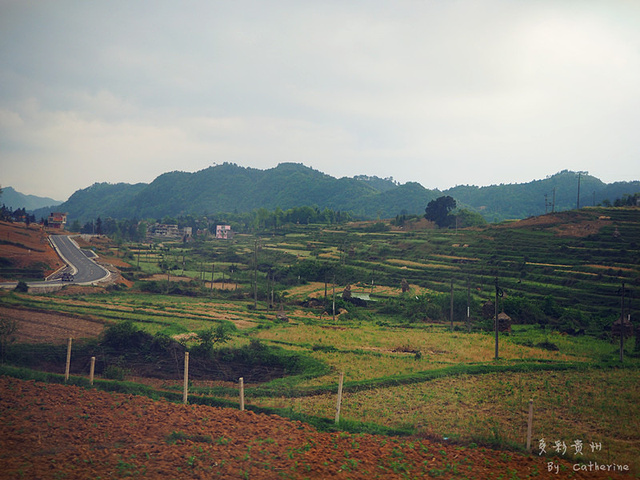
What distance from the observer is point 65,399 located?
440 inches

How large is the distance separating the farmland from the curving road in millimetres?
3071

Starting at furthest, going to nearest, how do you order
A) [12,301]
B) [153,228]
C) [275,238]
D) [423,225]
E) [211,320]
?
[153,228], [275,238], [423,225], [211,320], [12,301]

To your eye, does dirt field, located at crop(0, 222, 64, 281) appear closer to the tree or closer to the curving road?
the curving road

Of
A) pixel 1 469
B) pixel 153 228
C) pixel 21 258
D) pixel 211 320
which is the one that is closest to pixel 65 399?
pixel 1 469

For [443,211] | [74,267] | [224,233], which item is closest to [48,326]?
[74,267]

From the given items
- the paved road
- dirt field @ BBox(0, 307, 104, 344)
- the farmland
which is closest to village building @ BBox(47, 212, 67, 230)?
the paved road

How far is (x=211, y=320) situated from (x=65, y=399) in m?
18.4

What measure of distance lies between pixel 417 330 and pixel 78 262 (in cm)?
3867

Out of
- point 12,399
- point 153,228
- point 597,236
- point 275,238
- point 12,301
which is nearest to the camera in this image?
point 12,399

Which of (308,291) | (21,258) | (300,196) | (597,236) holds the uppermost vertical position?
(300,196)

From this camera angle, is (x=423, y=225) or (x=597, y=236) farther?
(x=423, y=225)

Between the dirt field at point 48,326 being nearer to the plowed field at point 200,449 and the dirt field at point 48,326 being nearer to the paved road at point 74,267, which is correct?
the plowed field at point 200,449

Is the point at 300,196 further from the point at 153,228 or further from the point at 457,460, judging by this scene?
the point at 457,460

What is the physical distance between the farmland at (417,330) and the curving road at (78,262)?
3071 mm
